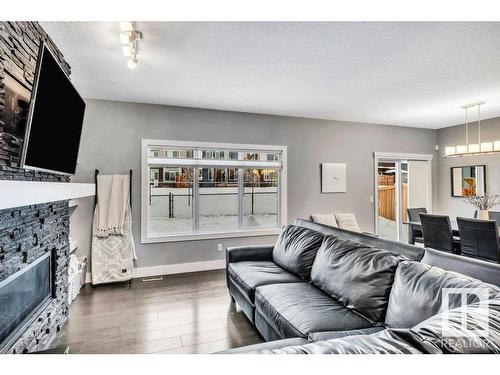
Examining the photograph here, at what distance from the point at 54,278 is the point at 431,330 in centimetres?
287

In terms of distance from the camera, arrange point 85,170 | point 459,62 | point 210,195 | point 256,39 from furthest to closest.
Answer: point 210,195 → point 85,170 → point 459,62 → point 256,39

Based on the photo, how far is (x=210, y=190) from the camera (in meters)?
4.82

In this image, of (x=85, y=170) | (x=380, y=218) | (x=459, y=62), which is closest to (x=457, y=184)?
(x=380, y=218)

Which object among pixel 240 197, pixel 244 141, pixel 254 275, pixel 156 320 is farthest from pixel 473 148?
pixel 156 320

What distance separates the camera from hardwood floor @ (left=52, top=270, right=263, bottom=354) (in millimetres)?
2424

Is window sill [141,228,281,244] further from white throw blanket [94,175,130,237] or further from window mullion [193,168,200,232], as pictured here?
white throw blanket [94,175,130,237]

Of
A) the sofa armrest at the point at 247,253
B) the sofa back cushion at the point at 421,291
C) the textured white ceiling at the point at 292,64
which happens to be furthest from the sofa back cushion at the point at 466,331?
the sofa armrest at the point at 247,253

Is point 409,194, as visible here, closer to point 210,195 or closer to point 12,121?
point 210,195

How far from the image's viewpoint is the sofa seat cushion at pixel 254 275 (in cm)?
263

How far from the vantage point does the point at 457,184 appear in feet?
19.2

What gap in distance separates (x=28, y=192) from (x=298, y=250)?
224cm

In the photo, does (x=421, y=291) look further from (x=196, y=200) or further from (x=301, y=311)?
(x=196, y=200)

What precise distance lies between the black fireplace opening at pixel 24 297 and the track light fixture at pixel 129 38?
183cm

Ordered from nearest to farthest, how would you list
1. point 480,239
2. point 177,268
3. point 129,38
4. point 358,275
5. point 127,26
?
1. point 358,275
2. point 127,26
3. point 129,38
4. point 480,239
5. point 177,268
